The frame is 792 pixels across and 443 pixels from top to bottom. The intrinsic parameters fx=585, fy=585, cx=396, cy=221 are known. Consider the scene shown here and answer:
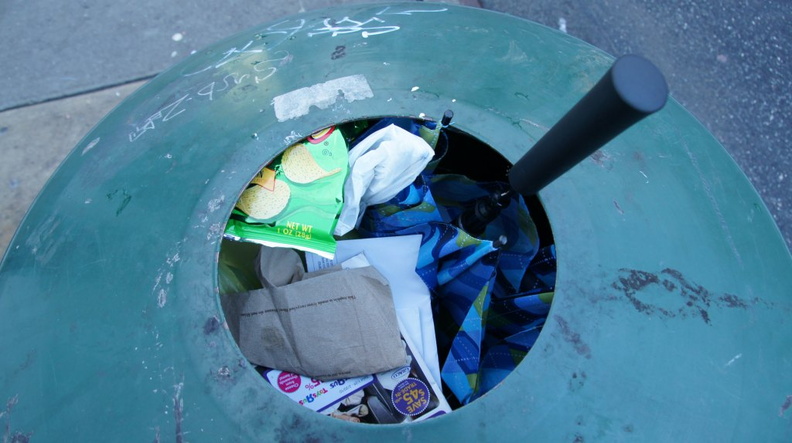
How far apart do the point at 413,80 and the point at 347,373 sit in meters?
0.48

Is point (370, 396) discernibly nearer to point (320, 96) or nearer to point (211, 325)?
point (211, 325)

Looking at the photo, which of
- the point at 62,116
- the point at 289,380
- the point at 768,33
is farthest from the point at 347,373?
the point at 768,33

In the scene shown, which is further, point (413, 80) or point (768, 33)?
point (768, 33)

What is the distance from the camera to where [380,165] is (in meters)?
0.96

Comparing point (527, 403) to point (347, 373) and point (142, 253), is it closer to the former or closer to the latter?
point (347, 373)

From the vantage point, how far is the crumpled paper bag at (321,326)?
87 centimetres

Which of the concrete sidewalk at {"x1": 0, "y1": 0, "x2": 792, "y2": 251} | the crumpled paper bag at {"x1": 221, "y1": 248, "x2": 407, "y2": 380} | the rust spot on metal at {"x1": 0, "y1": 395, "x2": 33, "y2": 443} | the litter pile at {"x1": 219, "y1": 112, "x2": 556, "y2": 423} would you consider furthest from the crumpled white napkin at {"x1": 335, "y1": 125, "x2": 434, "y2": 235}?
the concrete sidewalk at {"x1": 0, "y1": 0, "x2": 792, "y2": 251}

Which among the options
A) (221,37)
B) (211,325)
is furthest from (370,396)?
(221,37)

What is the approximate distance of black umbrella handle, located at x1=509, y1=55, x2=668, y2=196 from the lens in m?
0.51

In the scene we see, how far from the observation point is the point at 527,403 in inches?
29.6

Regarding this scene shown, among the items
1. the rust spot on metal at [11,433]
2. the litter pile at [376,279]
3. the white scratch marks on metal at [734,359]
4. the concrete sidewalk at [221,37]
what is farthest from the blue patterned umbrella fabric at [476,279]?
the concrete sidewalk at [221,37]

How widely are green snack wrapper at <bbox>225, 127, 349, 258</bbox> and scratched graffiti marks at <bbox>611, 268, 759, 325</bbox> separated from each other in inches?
17.5

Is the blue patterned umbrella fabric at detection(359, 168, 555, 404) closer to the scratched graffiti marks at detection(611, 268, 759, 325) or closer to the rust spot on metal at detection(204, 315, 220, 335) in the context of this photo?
the scratched graffiti marks at detection(611, 268, 759, 325)

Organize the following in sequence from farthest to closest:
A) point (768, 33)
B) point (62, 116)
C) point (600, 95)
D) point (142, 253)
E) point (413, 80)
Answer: point (768, 33) < point (62, 116) < point (413, 80) < point (142, 253) < point (600, 95)
